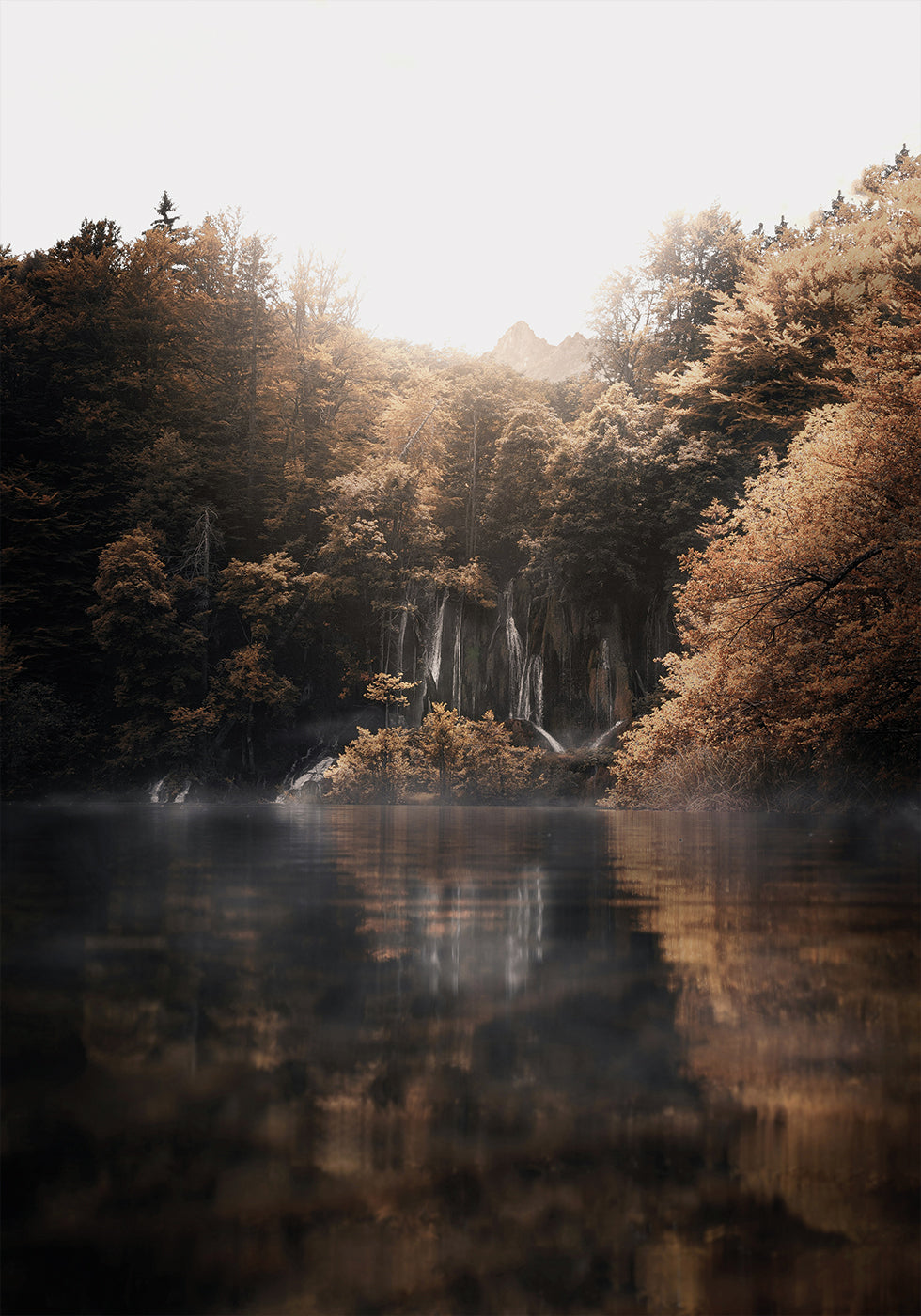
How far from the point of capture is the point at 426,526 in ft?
107

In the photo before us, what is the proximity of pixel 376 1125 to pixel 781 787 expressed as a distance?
55.4 ft

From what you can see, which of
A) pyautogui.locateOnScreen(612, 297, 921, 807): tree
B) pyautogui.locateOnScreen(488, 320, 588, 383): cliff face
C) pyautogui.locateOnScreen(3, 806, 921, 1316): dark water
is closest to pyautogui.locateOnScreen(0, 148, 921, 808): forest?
pyautogui.locateOnScreen(612, 297, 921, 807): tree

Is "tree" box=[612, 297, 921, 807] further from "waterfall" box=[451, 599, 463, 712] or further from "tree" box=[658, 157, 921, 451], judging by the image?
"waterfall" box=[451, 599, 463, 712]

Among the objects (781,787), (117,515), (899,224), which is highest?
(899,224)

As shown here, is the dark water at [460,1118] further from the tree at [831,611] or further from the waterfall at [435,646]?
the waterfall at [435,646]

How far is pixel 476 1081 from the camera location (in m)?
1.62

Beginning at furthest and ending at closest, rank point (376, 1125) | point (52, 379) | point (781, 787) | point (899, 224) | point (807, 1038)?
point (52, 379), point (899, 224), point (781, 787), point (807, 1038), point (376, 1125)

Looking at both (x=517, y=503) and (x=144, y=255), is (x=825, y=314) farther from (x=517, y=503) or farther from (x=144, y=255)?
(x=144, y=255)

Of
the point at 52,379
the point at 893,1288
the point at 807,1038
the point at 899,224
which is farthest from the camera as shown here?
the point at 52,379

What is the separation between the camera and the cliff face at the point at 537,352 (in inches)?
4353

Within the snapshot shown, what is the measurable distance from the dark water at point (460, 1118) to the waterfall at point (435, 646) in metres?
28.6

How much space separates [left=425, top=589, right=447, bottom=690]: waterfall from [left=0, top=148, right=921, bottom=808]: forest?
3.9 inches

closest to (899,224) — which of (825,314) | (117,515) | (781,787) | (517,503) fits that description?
(825,314)

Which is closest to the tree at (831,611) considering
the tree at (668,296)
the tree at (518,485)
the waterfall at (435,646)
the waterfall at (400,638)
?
the waterfall at (435,646)
